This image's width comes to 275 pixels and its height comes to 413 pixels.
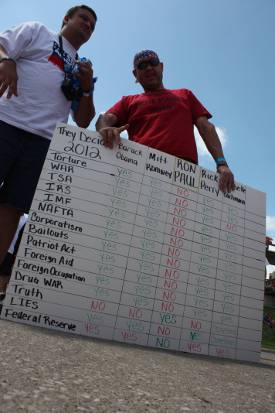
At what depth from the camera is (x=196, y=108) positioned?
2723 mm

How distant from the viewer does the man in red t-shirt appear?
2480 mm

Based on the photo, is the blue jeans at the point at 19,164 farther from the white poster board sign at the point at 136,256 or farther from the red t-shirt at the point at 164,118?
the red t-shirt at the point at 164,118

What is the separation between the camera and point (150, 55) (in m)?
2.73

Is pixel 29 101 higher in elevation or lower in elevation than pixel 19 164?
higher

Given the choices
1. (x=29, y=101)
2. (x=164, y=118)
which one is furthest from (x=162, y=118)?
(x=29, y=101)

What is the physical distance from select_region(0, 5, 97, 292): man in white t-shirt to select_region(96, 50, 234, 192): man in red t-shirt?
311mm

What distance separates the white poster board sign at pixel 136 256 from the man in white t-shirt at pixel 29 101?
0.55 feet

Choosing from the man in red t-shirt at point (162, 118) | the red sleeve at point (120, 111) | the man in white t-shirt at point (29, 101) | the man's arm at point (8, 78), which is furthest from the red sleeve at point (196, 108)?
the man's arm at point (8, 78)

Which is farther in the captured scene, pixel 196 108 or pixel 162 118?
pixel 196 108

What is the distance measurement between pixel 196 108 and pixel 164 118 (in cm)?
37

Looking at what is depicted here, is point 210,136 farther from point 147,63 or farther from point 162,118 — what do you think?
point 147,63

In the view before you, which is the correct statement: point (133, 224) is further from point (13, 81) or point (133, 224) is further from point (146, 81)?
point (146, 81)

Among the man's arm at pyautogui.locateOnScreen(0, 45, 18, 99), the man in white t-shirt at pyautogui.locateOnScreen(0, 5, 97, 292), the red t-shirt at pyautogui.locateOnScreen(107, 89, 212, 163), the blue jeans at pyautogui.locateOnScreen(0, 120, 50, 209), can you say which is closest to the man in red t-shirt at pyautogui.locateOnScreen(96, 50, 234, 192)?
the red t-shirt at pyautogui.locateOnScreen(107, 89, 212, 163)

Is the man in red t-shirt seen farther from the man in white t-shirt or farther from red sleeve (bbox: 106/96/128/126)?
the man in white t-shirt
